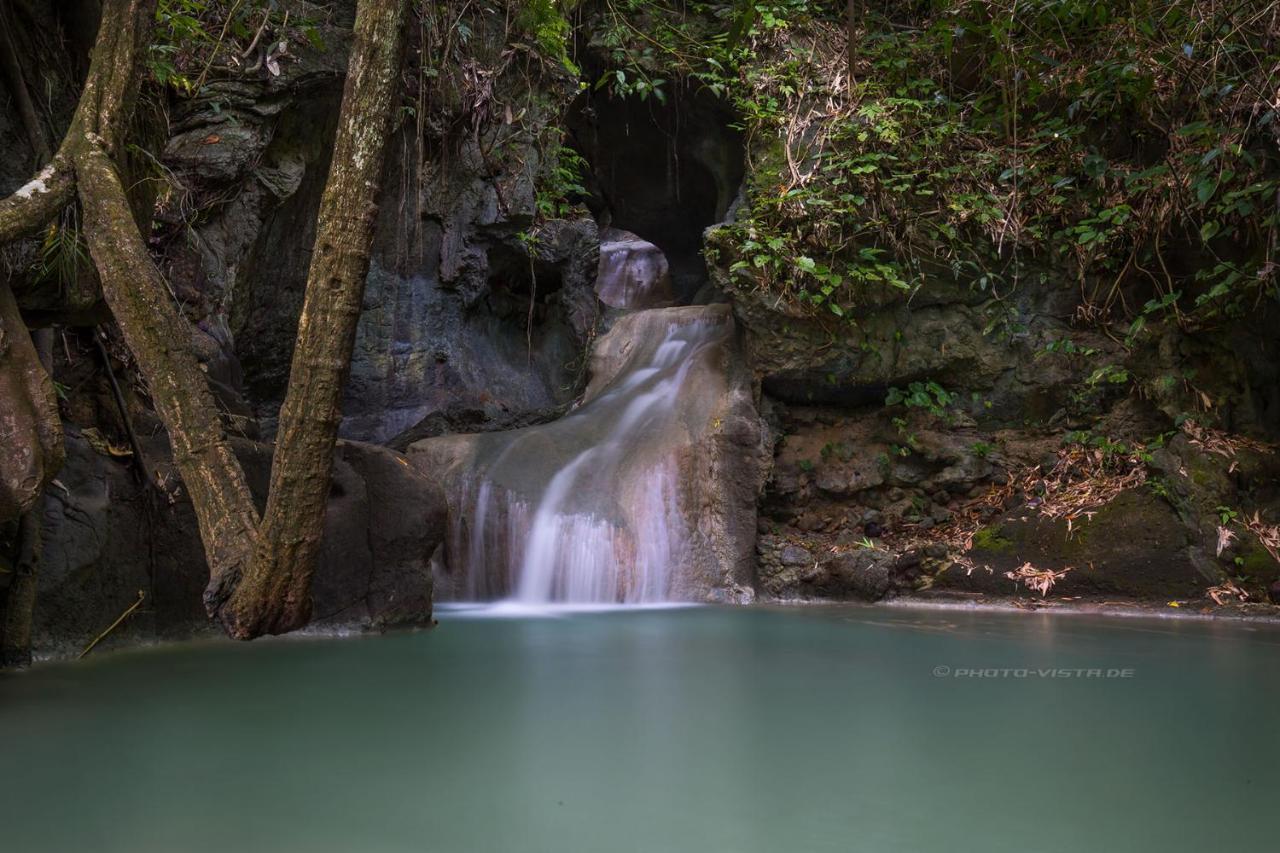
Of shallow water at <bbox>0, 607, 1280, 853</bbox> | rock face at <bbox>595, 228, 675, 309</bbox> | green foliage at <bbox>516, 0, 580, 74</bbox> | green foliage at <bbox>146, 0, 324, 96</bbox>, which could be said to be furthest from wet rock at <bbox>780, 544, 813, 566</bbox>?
rock face at <bbox>595, 228, 675, 309</bbox>

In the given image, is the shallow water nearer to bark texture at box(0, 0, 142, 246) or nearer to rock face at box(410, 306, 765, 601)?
bark texture at box(0, 0, 142, 246)

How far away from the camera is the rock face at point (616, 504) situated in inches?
285

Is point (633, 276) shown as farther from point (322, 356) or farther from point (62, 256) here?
point (322, 356)

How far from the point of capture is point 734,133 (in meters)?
11.5

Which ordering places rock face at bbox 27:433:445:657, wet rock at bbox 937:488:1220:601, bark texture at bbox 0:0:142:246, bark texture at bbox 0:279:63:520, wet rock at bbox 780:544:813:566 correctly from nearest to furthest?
bark texture at bbox 0:279:63:520 < bark texture at bbox 0:0:142:246 < rock face at bbox 27:433:445:657 < wet rock at bbox 937:488:1220:601 < wet rock at bbox 780:544:813:566

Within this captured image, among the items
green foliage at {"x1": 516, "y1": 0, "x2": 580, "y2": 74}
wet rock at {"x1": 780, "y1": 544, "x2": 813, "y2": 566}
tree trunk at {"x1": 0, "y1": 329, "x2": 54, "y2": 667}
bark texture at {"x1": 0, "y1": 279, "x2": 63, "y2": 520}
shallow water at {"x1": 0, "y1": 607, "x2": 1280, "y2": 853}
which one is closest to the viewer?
shallow water at {"x1": 0, "y1": 607, "x2": 1280, "y2": 853}

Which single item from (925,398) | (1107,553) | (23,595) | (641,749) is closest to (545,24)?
(925,398)

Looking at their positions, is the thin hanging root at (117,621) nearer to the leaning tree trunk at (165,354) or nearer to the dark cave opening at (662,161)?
the leaning tree trunk at (165,354)

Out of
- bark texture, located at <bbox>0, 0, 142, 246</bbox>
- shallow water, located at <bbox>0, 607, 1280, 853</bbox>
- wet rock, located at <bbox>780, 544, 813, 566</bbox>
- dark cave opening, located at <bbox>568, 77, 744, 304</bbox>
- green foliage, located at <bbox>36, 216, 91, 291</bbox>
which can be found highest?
dark cave opening, located at <bbox>568, 77, 744, 304</bbox>

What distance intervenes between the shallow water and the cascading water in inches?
93.7

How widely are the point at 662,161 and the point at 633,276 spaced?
369 cm

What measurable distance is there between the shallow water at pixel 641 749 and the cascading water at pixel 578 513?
238cm

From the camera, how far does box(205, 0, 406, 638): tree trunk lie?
2816 mm

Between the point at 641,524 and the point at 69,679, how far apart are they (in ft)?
14.3
